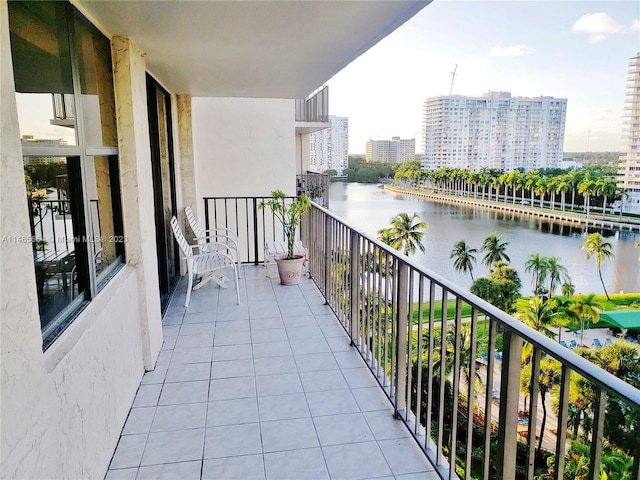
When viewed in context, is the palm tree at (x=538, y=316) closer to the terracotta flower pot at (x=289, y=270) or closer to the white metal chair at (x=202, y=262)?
the terracotta flower pot at (x=289, y=270)

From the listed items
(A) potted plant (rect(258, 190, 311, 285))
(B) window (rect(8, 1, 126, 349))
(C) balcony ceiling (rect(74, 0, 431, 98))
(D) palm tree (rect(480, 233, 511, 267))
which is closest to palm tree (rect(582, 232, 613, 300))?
(D) palm tree (rect(480, 233, 511, 267))

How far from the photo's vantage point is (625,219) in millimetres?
48125

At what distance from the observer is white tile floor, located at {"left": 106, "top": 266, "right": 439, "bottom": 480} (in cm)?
205

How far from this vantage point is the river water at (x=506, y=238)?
3894cm

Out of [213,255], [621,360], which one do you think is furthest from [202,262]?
[621,360]

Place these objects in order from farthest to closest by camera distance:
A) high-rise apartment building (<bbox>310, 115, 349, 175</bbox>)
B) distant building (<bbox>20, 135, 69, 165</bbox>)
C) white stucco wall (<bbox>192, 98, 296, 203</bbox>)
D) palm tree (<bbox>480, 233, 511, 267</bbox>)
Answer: palm tree (<bbox>480, 233, 511, 267</bbox>) → high-rise apartment building (<bbox>310, 115, 349, 175</bbox>) → white stucco wall (<bbox>192, 98, 296, 203</bbox>) → distant building (<bbox>20, 135, 69, 165</bbox>)

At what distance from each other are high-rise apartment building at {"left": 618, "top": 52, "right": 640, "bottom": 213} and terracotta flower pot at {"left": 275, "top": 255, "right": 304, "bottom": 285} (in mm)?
40426

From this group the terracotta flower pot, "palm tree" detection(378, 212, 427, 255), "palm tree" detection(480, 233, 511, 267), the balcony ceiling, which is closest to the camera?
the balcony ceiling

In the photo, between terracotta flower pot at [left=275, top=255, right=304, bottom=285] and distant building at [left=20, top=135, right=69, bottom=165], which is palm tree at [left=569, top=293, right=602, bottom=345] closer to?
terracotta flower pot at [left=275, top=255, right=304, bottom=285]

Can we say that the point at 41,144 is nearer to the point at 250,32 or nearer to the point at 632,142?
the point at 250,32

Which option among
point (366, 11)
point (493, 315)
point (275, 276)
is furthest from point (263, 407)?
point (275, 276)

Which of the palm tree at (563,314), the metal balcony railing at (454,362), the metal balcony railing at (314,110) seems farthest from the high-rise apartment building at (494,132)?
the metal balcony railing at (454,362)

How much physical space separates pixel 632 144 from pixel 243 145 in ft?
134

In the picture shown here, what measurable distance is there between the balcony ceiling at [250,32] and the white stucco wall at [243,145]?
124 inches
